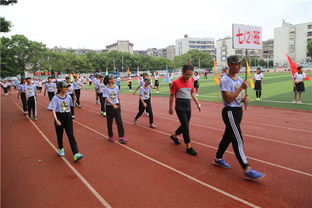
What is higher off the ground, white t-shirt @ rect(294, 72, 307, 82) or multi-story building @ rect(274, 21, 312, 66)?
multi-story building @ rect(274, 21, 312, 66)

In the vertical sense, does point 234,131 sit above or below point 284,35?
below

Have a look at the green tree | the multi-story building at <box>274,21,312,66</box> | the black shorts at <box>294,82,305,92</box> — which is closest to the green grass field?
the black shorts at <box>294,82,305,92</box>

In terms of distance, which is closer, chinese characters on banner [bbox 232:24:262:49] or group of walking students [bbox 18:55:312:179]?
group of walking students [bbox 18:55:312:179]

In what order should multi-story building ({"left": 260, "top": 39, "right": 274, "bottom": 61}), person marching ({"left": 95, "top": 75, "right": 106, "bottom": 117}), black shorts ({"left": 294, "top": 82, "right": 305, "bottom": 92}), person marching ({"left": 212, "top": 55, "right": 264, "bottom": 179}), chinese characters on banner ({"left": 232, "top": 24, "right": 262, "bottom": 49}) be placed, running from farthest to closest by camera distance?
1. multi-story building ({"left": 260, "top": 39, "right": 274, "bottom": 61})
2. chinese characters on banner ({"left": 232, "top": 24, "right": 262, "bottom": 49})
3. black shorts ({"left": 294, "top": 82, "right": 305, "bottom": 92})
4. person marching ({"left": 95, "top": 75, "right": 106, "bottom": 117})
5. person marching ({"left": 212, "top": 55, "right": 264, "bottom": 179})

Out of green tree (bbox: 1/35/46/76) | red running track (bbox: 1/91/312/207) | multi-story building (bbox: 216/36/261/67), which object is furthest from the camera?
multi-story building (bbox: 216/36/261/67)

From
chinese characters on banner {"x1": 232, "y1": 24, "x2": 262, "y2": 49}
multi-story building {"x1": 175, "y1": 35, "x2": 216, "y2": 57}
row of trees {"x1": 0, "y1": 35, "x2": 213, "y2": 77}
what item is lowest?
chinese characters on banner {"x1": 232, "y1": 24, "x2": 262, "y2": 49}

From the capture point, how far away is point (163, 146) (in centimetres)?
591

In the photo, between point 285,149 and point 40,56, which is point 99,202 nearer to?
point 285,149

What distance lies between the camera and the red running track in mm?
3449

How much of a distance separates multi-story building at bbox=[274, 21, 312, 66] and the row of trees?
28382mm

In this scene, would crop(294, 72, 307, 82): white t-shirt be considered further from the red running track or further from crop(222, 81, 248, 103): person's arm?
crop(222, 81, 248, 103): person's arm

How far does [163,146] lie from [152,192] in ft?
7.54

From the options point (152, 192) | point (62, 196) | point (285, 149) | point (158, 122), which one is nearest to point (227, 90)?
point (152, 192)

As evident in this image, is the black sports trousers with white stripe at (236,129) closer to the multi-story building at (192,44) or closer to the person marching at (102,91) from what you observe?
the person marching at (102,91)
